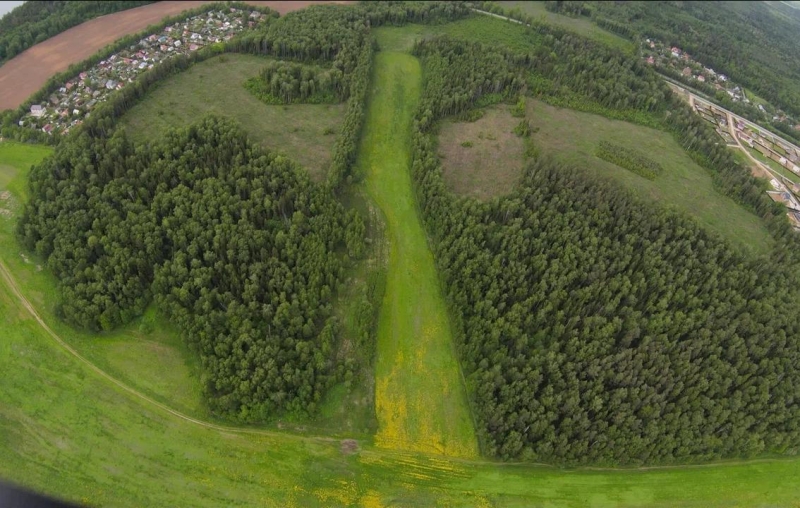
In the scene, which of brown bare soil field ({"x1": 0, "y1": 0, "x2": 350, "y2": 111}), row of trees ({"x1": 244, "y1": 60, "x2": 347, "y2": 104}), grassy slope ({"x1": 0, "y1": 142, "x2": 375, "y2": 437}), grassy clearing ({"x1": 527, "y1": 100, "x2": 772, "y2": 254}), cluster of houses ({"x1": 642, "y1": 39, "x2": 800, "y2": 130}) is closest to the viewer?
grassy slope ({"x1": 0, "y1": 142, "x2": 375, "y2": 437})

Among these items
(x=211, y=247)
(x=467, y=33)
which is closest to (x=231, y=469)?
(x=211, y=247)

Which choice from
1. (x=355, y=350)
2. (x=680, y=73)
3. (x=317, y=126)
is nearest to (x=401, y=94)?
(x=317, y=126)

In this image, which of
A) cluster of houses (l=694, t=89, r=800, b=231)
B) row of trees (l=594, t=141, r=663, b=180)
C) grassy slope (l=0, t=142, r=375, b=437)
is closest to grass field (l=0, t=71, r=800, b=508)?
grassy slope (l=0, t=142, r=375, b=437)

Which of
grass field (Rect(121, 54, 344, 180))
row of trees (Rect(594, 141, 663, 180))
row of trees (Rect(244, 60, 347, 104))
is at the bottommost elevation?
row of trees (Rect(594, 141, 663, 180))

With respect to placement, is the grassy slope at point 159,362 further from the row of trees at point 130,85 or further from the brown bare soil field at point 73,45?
the brown bare soil field at point 73,45

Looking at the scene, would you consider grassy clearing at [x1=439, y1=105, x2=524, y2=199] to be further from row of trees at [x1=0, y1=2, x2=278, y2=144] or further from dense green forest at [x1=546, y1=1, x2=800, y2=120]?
dense green forest at [x1=546, y1=1, x2=800, y2=120]

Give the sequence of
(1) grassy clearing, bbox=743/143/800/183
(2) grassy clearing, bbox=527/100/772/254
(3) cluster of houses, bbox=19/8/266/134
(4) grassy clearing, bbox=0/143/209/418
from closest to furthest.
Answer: (4) grassy clearing, bbox=0/143/209/418
(2) grassy clearing, bbox=527/100/772/254
(3) cluster of houses, bbox=19/8/266/134
(1) grassy clearing, bbox=743/143/800/183
